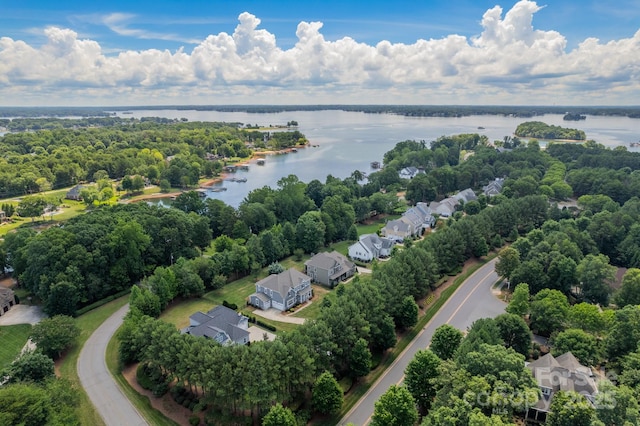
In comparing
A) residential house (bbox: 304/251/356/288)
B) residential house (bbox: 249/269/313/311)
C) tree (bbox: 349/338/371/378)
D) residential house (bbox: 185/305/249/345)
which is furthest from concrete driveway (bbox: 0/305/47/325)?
tree (bbox: 349/338/371/378)

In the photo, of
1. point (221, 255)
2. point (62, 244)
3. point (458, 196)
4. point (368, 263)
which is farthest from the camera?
point (458, 196)

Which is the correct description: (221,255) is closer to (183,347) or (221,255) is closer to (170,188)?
(183,347)

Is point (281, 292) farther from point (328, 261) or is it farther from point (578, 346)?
point (578, 346)

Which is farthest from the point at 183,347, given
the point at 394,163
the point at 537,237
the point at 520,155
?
the point at 520,155

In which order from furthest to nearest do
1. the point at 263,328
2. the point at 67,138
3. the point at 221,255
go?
the point at 67,138 → the point at 221,255 → the point at 263,328

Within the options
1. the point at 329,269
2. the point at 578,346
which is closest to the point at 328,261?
the point at 329,269

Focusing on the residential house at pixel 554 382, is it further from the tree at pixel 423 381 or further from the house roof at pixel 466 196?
the house roof at pixel 466 196

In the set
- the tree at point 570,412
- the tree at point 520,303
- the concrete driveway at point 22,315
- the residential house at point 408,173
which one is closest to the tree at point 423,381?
the tree at point 570,412
